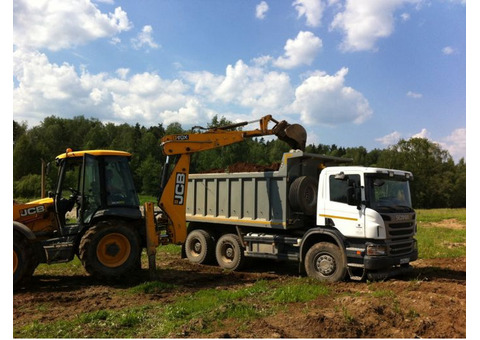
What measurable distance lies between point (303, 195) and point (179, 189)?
3.30 m

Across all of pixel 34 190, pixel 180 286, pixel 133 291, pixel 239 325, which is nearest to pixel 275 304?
pixel 239 325

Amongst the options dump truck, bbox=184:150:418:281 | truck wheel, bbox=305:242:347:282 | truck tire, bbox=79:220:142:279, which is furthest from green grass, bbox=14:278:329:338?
dump truck, bbox=184:150:418:281

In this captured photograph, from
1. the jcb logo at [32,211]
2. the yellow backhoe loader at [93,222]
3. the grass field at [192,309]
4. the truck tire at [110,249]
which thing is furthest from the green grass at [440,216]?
the jcb logo at [32,211]

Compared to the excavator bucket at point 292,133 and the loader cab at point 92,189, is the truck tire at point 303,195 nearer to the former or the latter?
the excavator bucket at point 292,133

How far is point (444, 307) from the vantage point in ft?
20.5

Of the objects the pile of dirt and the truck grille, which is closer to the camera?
the truck grille

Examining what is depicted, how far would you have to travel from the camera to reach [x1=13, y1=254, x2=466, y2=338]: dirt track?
211 inches

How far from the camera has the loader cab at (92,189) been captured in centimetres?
897

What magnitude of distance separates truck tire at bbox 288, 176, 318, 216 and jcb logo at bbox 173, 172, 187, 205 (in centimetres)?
287

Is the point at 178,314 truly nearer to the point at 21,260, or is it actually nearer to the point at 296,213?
the point at 21,260

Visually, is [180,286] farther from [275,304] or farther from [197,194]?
[197,194]

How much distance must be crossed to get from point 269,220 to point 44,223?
548cm

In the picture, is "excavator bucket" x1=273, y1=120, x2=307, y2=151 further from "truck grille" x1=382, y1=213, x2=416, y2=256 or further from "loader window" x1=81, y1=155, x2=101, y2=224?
"loader window" x1=81, y1=155, x2=101, y2=224

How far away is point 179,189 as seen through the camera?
33.4 feet
